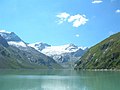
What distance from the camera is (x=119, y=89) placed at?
6212 cm

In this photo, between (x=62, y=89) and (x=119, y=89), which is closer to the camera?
(x=119, y=89)

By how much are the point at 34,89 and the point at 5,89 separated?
276 inches

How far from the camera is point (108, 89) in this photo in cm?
6266

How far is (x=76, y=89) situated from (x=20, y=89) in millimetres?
13818

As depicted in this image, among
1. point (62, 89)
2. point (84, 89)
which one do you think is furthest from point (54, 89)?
point (84, 89)

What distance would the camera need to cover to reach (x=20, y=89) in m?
64.2

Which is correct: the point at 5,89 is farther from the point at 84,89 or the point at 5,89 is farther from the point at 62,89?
the point at 84,89

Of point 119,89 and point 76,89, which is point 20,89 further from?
point 119,89

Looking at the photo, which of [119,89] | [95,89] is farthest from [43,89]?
[119,89]

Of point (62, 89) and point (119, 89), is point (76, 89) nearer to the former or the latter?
point (62, 89)

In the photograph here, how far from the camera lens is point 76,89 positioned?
63.7 meters

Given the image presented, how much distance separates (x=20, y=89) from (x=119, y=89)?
948 inches

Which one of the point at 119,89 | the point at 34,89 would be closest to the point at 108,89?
the point at 119,89

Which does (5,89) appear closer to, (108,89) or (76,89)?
(76,89)
